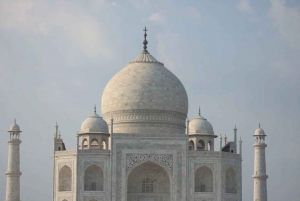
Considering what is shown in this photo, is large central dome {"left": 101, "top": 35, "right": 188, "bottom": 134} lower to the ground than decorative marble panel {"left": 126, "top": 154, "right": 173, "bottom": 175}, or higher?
higher

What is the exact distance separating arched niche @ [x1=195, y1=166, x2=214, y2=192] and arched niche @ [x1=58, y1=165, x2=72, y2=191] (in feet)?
17.5

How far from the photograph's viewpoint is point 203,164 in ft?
129

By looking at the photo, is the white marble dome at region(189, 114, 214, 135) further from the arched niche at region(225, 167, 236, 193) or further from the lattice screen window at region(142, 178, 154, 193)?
the lattice screen window at region(142, 178, 154, 193)

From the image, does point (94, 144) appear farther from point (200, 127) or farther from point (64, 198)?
point (200, 127)

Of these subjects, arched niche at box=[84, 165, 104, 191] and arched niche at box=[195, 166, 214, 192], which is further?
arched niche at box=[195, 166, 214, 192]

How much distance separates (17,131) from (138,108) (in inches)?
211

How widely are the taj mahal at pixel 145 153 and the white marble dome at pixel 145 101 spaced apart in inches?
1.7

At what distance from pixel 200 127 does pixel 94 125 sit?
15.1 ft

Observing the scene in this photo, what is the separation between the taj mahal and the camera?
128 ft

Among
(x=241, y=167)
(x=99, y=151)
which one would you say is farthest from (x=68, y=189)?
(x=241, y=167)

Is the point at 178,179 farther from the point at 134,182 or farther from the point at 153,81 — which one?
the point at 153,81

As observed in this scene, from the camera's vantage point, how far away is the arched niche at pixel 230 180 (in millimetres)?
40219

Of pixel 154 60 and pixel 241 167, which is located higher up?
pixel 154 60

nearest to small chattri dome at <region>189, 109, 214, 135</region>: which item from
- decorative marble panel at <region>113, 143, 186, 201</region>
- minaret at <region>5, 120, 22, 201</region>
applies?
decorative marble panel at <region>113, 143, 186, 201</region>
